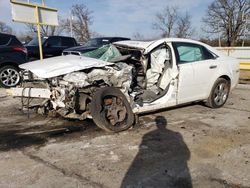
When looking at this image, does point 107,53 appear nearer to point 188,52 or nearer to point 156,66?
point 156,66

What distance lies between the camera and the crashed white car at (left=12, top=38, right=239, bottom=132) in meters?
4.99

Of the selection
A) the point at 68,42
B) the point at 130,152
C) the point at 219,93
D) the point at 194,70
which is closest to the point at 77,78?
the point at 130,152

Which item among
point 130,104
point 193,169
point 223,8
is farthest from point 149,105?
point 223,8

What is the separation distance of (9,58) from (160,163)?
24.4 ft

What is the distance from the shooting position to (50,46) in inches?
575

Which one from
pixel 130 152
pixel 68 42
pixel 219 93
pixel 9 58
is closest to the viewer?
pixel 130 152

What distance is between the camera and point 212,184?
10.8ft

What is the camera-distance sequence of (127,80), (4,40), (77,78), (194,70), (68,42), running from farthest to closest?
(68,42)
(4,40)
(194,70)
(127,80)
(77,78)

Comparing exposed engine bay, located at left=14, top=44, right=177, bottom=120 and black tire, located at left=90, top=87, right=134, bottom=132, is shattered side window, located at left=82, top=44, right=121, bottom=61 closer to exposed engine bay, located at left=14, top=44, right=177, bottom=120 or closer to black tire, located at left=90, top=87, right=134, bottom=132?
exposed engine bay, located at left=14, top=44, right=177, bottom=120

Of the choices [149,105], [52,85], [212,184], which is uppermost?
[52,85]

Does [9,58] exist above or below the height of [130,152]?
above

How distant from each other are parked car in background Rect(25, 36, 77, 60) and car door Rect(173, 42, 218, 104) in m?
9.73

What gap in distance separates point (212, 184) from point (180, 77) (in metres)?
2.90

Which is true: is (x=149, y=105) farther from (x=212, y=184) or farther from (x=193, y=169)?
(x=212, y=184)
